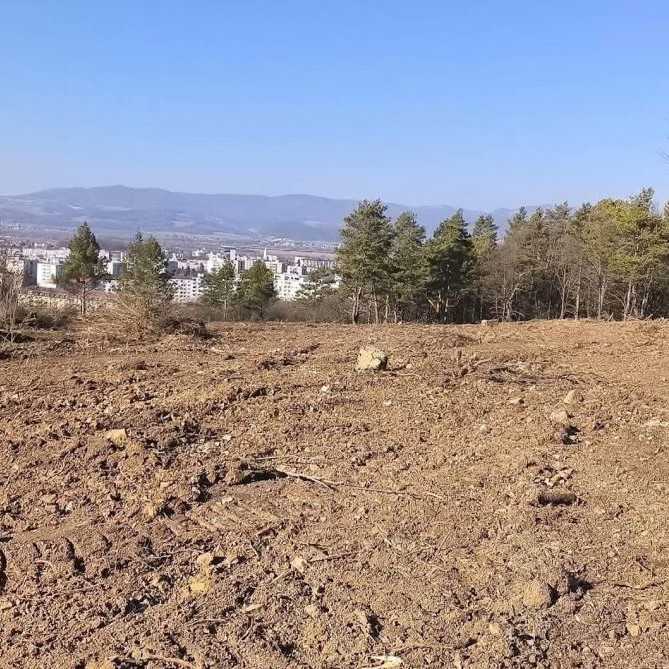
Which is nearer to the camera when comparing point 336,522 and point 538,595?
point 538,595

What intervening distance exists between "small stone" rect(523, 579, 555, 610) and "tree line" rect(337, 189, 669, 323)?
992 inches

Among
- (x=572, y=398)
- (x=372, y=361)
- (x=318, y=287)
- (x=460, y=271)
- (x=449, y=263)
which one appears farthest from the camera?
(x=318, y=287)

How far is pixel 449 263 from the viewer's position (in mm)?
35438

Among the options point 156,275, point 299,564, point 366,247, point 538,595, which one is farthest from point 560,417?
point 156,275

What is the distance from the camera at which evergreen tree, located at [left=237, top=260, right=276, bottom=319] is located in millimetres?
39281

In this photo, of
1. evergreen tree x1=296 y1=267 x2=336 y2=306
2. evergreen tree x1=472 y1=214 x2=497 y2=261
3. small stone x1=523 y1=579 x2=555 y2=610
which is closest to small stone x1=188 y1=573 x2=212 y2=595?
small stone x1=523 y1=579 x2=555 y2=610

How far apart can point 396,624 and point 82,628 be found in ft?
3.52

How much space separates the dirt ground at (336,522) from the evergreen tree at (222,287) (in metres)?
34.5

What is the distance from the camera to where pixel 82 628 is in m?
2.34

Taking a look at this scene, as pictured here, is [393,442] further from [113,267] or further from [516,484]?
[113,267]

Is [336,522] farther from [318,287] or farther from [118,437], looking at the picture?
[318,287]

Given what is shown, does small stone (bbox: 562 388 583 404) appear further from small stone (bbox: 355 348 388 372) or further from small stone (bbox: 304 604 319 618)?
small stone (bbox: 304 604 319 618)

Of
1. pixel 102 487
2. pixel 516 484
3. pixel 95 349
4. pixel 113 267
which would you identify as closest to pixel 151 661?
pixel 102 487

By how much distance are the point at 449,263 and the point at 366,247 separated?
7.47 m
